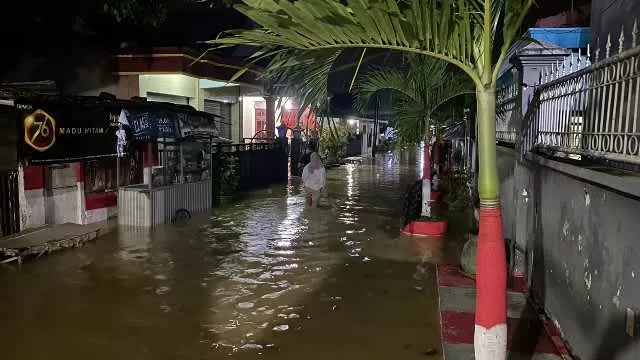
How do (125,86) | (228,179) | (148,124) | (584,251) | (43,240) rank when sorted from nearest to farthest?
(584,251)
(43,240)
(148,124)
(125,86)
(228,179)

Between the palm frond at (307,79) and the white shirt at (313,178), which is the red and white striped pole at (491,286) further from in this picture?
the white shirt at (313,178)

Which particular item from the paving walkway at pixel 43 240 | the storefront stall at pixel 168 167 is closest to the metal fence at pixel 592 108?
→ the paving walkway at pixel 43 240


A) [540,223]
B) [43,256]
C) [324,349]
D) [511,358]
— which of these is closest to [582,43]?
[540,223]

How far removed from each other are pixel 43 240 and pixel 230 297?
4.18 metres

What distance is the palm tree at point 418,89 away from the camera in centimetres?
1106

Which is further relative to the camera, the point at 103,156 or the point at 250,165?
the point at 250,165

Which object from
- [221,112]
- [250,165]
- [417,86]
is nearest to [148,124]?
[417,86]

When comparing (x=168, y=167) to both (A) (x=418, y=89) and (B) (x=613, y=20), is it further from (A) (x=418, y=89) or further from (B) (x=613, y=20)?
(B) (x=613, y=20)

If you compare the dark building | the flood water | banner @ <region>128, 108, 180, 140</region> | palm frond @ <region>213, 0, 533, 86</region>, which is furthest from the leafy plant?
palm frond @ <region>213, 0, 533, 86</region>

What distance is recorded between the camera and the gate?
10102mm

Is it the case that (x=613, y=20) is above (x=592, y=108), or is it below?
above

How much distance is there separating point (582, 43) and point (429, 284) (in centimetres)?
508

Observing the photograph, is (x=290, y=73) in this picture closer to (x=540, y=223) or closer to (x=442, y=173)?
(x=540, y=223)

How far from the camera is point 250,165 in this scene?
20.5m
